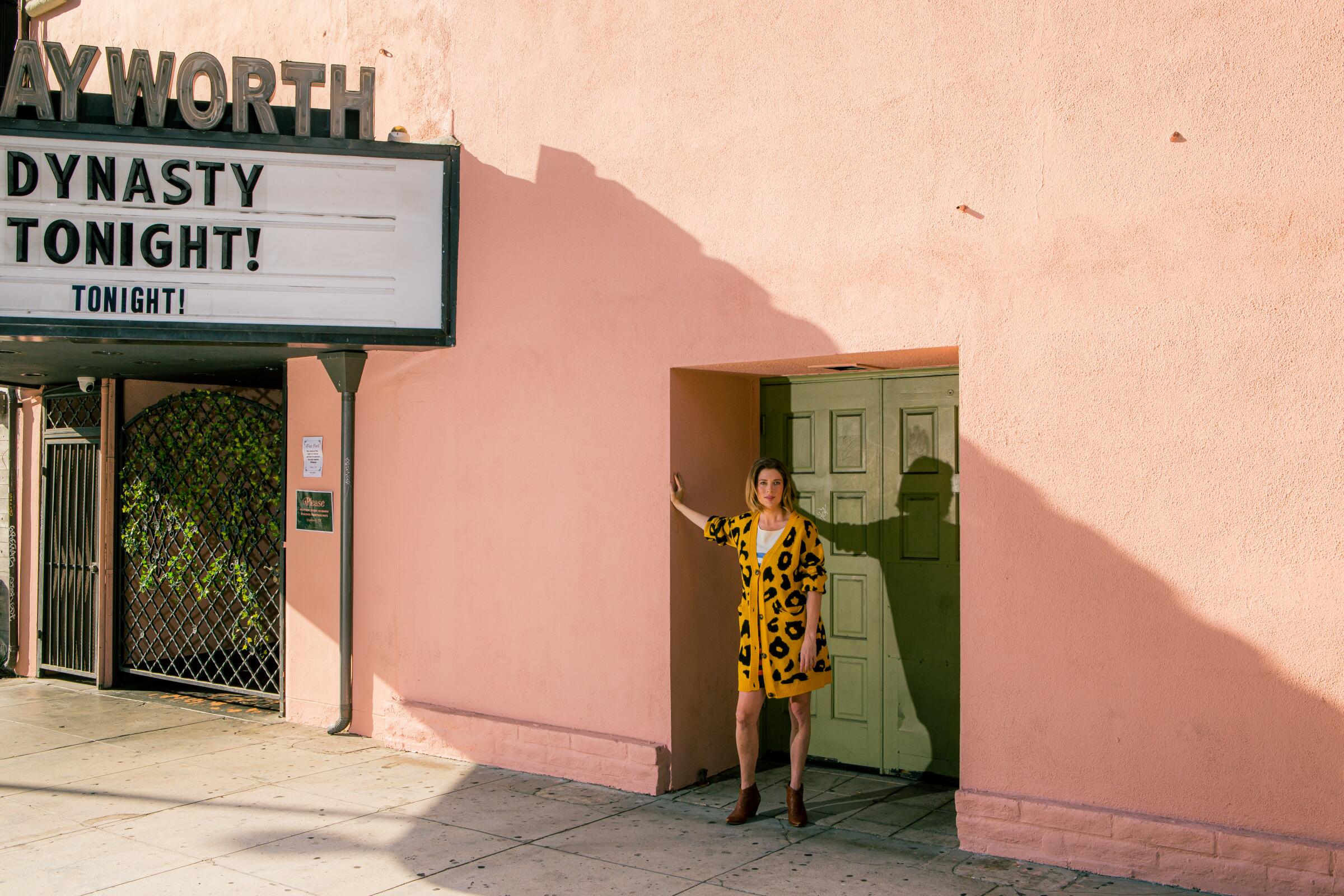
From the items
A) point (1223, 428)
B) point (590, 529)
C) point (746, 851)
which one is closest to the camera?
point (1223, 428)

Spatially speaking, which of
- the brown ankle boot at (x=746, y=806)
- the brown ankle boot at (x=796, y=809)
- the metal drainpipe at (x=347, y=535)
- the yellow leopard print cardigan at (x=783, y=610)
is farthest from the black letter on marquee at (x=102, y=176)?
the brown ankle boot at (x=796, y=809)

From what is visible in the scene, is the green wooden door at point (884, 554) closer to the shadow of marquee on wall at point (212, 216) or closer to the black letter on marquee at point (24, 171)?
the shadow of marquee on wall at point (212, 216)

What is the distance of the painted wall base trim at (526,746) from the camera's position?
6.58 meters

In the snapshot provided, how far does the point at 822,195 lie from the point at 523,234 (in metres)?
2.10

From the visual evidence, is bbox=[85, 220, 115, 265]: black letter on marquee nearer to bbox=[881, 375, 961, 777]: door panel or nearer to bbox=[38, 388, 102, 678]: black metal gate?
bbox=[38, 388, 102, 678]: black metal gate

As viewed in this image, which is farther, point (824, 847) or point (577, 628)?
point (577, 628)

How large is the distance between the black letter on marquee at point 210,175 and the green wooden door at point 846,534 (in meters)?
3.69

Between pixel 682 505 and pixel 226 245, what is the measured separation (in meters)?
3.27

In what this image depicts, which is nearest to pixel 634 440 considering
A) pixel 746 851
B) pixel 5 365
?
pixel 746 851

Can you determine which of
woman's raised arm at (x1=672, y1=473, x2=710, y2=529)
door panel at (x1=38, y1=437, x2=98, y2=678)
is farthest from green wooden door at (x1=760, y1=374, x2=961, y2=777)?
door panel at (x1=38, y1=437, x2=98, y2=678)

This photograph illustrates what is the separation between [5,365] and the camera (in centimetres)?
884

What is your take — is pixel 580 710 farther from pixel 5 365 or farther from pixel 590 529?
pixel 5 365

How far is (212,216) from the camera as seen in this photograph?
23.5 feet

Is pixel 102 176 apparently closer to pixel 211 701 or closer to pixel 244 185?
pixel 244 185
